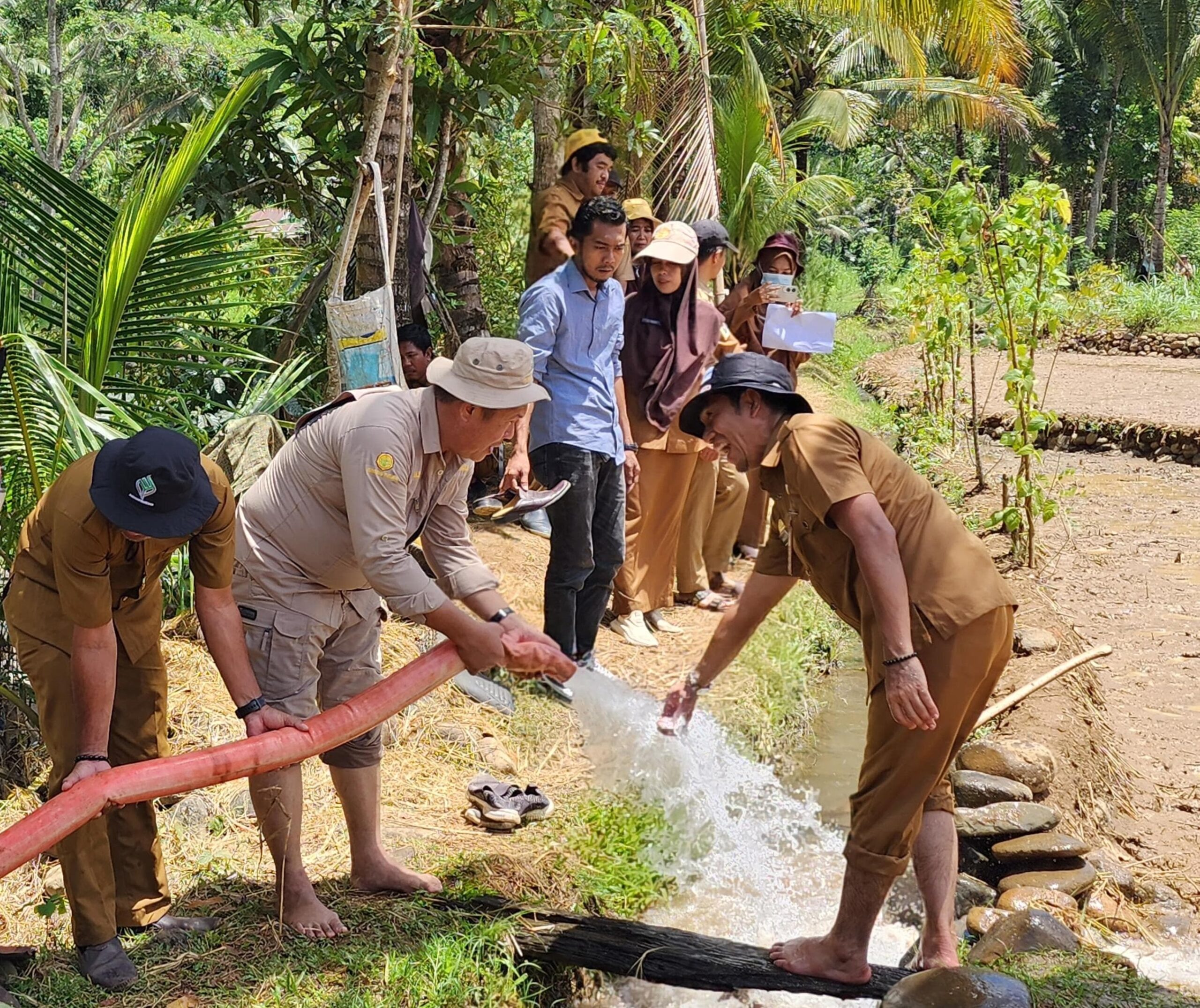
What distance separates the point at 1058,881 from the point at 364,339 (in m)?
3.47

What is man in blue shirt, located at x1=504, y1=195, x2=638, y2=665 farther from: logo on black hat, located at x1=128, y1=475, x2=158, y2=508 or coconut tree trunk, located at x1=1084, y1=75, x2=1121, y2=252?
coconut tree trunk, located at x1=1084, y1=75, x2=1121, y2=252

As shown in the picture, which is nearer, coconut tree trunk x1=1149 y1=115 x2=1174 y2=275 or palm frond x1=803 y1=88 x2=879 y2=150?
palm frond x1=803 y1=88 x2=879 y2=150

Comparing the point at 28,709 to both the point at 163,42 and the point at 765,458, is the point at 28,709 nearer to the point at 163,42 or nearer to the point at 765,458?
the point at 765,458

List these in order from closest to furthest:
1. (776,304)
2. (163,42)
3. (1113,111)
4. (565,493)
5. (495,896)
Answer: (495,896)
(565,493)
(776,304)
(163,42)
(1113,111)

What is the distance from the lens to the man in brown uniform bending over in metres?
3.20

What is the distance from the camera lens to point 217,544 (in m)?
3.10

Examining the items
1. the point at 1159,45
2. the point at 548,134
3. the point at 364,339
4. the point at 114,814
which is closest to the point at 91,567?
the point at 114,814

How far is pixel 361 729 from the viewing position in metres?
3.32

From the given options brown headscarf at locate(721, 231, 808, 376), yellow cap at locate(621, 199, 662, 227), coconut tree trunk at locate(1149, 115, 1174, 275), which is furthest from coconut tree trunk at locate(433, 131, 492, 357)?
coconut tree trunk at locate(1149, 115, 1174, 275)

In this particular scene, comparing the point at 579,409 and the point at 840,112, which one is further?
the point at 840,112

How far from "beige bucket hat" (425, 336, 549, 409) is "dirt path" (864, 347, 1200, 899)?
3418mm

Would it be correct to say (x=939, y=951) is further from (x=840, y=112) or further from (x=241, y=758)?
(x=840, y=112)

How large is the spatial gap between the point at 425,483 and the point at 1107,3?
27.5 m

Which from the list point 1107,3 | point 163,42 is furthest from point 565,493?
point 1107,3
